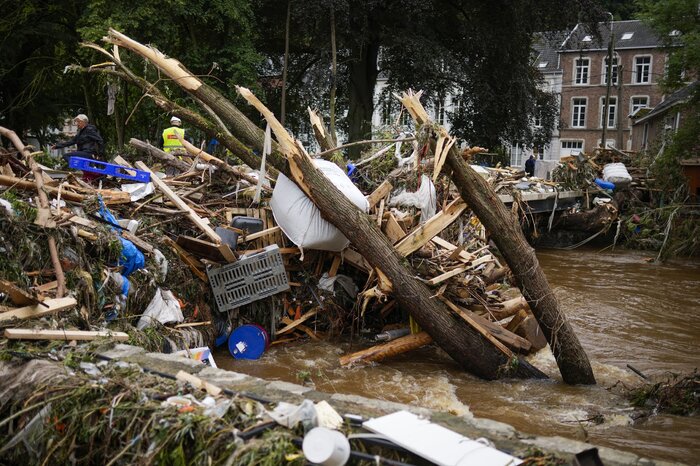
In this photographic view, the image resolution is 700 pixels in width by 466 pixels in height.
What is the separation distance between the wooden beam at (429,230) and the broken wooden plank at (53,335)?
345 cm

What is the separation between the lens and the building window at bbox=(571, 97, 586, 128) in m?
52.2

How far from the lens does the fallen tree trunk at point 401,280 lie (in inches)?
283

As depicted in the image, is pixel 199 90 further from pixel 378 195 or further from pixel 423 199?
pixel 423 199

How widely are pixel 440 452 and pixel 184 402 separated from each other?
4.77ft

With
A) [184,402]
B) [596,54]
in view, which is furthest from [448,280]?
[596,54]

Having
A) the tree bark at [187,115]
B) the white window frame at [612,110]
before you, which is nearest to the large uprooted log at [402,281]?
the tree bark at [187,115]

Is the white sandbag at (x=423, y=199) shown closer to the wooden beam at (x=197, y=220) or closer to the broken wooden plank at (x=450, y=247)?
the broken wooden plank at (x=450, y=247)

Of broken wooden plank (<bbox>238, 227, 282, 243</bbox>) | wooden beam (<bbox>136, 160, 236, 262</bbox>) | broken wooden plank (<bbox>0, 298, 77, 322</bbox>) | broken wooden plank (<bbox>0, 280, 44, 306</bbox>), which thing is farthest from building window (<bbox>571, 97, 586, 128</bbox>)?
broken wooden plank (<bbox>0, 280, 44, 306</bbox>)

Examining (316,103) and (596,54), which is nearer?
(316,103)

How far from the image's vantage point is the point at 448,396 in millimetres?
6855

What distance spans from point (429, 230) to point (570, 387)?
88.3 inches

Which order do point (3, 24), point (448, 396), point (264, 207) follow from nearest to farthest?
1. point (448, 396)
2. point (264, 207)
3. point (3, 24)

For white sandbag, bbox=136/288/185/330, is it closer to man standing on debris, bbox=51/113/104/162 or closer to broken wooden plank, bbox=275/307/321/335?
broken wooden plank, bbox=275/307/321/335

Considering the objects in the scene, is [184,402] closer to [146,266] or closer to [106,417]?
[106,417]
